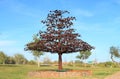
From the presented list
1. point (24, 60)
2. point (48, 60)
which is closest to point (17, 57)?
point (24, 60)

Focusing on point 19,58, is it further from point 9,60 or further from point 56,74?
point 56,74

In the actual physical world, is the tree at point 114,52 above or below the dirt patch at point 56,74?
above

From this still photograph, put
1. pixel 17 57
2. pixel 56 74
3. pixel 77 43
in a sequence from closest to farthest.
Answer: pixel 56 74 → pixel 77 43 → pixel 17 57

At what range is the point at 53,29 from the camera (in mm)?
41875

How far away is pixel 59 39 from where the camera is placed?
41188mm

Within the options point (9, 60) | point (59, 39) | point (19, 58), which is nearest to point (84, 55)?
point (19, 58)

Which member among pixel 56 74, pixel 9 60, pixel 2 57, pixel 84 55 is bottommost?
pixel 56 74

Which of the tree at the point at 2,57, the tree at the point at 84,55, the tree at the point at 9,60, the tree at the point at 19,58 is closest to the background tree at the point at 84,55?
the tree at the point at 84,55

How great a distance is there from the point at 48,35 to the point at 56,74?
6246mm

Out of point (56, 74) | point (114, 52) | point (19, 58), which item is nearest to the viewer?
point (56, 74)

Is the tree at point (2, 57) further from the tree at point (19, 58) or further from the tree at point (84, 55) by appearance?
the tree at point (84, 55)

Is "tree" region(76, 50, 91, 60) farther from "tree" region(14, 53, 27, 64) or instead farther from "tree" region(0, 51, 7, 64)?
"tree" region(0, 51, 7, 64)

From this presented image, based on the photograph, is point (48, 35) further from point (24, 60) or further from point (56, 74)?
point (24, 60)

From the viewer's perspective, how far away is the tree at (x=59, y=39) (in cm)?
4103
